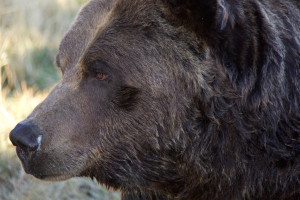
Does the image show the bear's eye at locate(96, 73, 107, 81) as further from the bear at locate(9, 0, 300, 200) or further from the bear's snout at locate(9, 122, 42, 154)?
the bear's snout at locate(9, 122, 42, 154)

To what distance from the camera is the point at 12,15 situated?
7988 mm

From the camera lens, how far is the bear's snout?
3035 millimetres

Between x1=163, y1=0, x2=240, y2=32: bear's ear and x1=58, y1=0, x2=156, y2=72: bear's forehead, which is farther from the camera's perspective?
x1=58, y1=0, x2=156, y2=72: bear's forehead

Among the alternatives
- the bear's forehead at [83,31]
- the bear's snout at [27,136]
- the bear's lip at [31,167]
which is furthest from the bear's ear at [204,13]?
the bear's lip at [31,167]

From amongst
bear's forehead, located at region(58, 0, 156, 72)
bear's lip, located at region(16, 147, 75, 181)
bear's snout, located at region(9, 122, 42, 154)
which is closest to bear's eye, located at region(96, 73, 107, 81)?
bear's forehead, located at region(58, 0, 156, 72)

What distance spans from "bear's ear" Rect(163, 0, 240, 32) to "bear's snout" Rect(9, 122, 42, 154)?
1.00 meters

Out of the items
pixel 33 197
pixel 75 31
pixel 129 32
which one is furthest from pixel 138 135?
pixel 33 197

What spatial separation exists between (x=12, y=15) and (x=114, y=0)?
16.2 feet

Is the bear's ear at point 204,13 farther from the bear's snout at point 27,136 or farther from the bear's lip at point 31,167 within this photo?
the bear's lip at point 31,167

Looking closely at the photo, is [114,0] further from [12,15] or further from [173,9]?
[12,15]

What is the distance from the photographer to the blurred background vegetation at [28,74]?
14.5 feet

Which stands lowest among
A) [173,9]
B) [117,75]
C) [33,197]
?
[33,197]

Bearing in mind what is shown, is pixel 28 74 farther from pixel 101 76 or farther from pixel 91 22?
pixel 101 76

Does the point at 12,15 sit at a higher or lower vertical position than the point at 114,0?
lower
